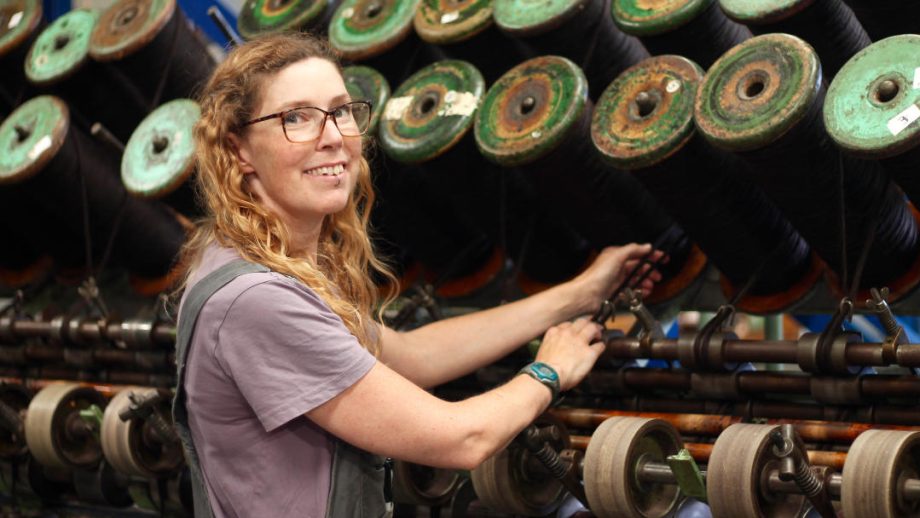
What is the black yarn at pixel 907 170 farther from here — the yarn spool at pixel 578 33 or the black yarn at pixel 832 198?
the yarn spool at pixel 578 33

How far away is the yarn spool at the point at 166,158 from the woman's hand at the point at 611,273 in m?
1.15

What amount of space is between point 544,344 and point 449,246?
2.97ft

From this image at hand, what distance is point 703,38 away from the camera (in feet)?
9.09

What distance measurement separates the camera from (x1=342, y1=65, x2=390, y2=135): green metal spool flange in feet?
10.1

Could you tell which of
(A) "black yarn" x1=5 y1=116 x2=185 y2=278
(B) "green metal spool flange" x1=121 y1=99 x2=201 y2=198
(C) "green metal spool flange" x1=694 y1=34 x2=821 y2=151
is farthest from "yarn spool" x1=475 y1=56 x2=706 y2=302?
(A) "black yarn" x1=5 y1=116 x2=185 y2=278

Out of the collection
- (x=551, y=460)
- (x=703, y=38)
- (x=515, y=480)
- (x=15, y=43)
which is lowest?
(x=515, y=480)

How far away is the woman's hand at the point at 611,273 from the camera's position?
2.73m

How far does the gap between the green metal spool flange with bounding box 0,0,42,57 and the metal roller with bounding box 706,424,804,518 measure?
2.81 m

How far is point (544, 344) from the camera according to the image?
243 centimetres

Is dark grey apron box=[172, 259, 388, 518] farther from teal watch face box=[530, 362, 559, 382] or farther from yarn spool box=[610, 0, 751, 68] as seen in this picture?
yarn spool box=[610, 0, 751, 68]

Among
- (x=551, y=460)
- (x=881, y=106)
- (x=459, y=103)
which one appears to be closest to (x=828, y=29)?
(x=881, y=106)

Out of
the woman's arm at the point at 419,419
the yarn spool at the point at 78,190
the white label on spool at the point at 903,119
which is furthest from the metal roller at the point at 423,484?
the white label on spool at the point at 903,119

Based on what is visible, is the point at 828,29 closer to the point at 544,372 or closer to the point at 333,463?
the point at 544,372

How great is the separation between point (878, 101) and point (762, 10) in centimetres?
37
